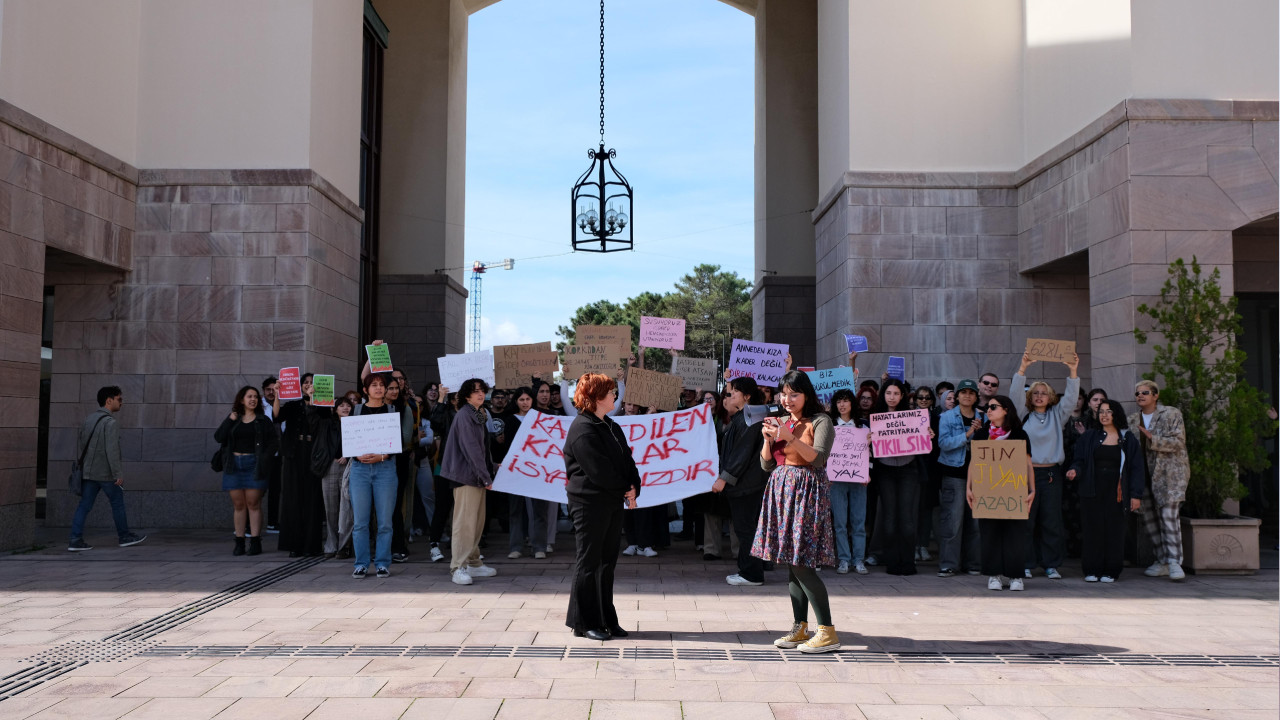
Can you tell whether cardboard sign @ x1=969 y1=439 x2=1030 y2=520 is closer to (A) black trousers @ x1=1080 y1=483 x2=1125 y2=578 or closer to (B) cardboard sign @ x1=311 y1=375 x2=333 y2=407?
(A) black trousers @ x1=1080 y1=483 x2=1125 y2=578

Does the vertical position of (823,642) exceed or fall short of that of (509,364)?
it falls short

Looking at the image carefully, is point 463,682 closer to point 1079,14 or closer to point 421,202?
point 1079,14

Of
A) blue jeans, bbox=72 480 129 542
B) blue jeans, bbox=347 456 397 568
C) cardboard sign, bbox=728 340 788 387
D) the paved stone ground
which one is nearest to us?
the paved stone ground

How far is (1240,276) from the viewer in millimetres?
12977

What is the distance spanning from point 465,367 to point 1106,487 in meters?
6.25

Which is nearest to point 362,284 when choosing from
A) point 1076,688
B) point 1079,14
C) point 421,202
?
point 421,202

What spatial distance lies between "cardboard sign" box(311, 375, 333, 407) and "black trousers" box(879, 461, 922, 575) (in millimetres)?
5428

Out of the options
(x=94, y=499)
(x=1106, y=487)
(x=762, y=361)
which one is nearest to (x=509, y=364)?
(x=762, y=361)

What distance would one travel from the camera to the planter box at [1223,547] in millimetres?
9391

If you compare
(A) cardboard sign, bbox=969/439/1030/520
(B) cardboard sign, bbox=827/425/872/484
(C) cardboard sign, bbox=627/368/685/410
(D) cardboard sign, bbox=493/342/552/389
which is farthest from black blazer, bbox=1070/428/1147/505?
(D) cardboard sign, bbox=493/342/552/389

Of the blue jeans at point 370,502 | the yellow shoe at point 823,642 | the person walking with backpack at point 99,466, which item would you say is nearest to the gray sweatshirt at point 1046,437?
the yellow shoe at point 823,642

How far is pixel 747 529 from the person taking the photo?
8.75m

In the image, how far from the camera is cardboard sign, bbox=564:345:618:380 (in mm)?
10742

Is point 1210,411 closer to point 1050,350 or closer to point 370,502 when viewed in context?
point 1050,350
